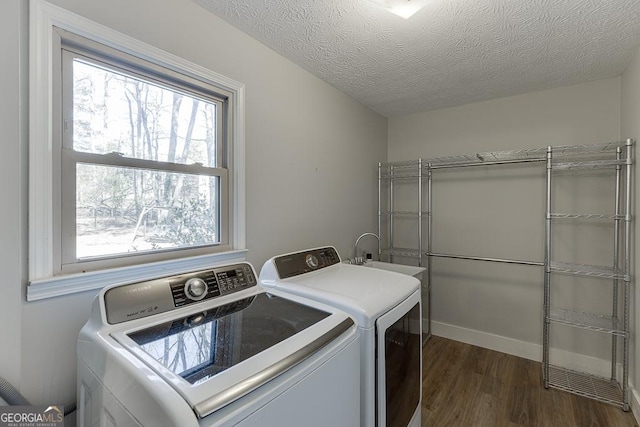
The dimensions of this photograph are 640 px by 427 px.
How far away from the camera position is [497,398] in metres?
2.02

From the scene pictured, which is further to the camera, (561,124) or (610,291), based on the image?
(561,124)

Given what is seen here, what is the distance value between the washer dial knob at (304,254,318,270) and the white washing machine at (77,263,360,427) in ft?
1.49

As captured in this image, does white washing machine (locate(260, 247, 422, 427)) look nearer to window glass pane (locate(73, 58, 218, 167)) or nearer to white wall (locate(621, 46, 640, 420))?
window glass pane (locate(73, 58, 218, 167))

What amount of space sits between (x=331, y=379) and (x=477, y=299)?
2408mm

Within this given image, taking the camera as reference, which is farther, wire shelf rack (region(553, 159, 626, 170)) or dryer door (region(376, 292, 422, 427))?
wire shelf rack (region(553, 159, 626, 170))

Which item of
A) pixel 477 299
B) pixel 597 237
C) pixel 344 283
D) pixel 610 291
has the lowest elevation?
pixel 477 299

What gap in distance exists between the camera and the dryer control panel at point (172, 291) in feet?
3.25

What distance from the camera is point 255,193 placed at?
1793 mm

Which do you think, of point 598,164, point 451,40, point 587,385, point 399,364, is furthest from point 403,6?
point 587,385

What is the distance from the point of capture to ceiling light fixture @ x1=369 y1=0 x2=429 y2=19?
135 centimetres

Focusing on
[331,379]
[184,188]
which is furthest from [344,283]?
[184,188]

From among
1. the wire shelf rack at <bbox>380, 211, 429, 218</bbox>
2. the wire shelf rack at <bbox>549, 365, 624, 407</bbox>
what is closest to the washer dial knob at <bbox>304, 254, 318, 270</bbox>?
the wire shelf rack at <bbox>380, 211, 429, 218</bbox>

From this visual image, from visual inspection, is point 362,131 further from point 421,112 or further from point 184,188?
point 184,188

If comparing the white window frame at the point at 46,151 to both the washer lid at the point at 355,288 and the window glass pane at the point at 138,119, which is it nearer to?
the window glass pane at the point at 138,119
